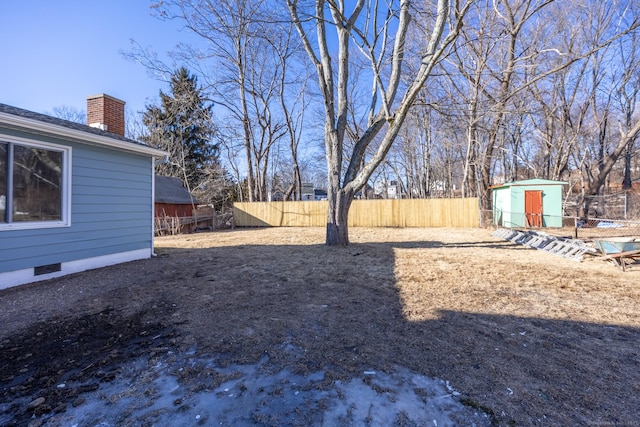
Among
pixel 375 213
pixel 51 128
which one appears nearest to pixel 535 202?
pixel 375 213

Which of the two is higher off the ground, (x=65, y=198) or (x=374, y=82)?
(x=374, y=82)

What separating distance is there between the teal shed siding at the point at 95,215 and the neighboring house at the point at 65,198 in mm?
12

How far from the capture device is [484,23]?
35.1 feet

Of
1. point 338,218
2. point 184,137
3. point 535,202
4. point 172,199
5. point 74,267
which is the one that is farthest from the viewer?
point 184,137

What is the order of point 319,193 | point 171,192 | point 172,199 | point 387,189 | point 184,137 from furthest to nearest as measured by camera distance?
point 319,193, point 387,189, point 184,137, point 171,192, point 172,199

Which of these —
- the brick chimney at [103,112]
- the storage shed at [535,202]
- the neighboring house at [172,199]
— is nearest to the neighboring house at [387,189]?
the storage shed at [535,202]

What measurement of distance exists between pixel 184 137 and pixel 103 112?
48.3 ft

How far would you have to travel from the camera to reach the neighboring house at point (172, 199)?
16188 mm

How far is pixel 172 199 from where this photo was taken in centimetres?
1711

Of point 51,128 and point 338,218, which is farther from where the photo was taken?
point 338,218

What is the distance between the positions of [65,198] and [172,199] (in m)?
13.0

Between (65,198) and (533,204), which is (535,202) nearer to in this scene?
(533,204)

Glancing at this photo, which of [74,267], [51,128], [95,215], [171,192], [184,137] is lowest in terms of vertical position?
[74,267]

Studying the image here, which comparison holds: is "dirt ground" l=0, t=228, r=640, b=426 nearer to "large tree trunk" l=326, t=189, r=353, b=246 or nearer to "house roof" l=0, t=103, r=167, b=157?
"house roof" l=0, t=103, r=167, b=157
